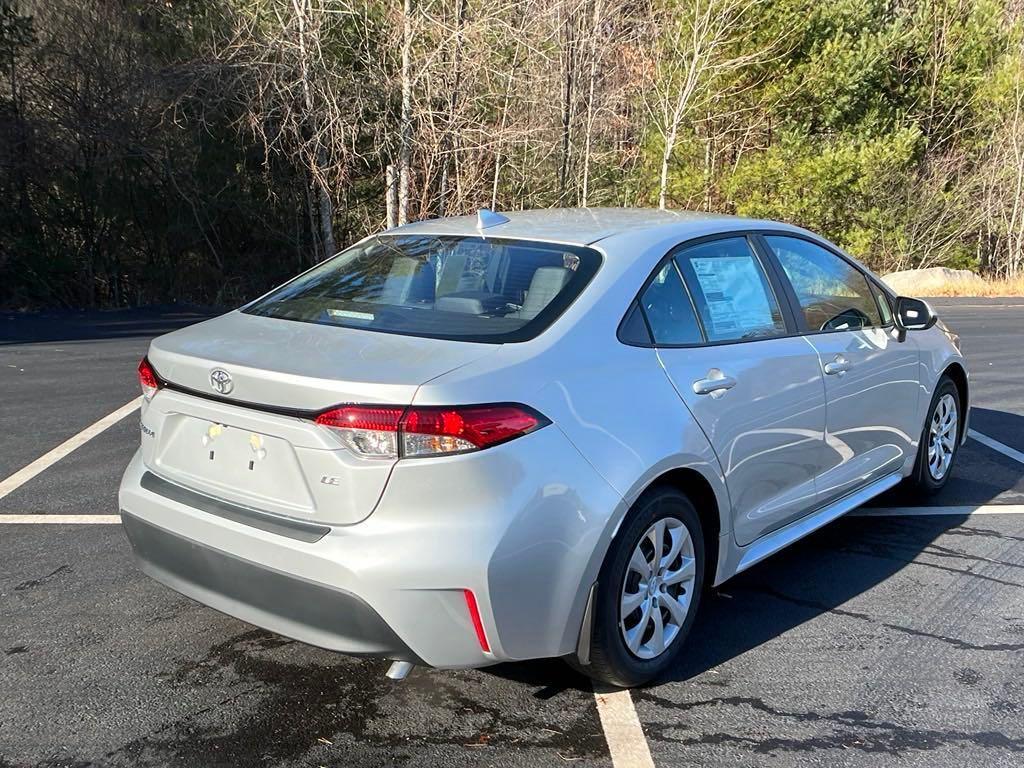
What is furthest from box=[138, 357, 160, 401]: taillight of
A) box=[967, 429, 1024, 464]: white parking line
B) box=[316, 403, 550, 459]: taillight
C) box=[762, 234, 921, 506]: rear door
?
box=[967, 429, 1024, 464]: white parking line

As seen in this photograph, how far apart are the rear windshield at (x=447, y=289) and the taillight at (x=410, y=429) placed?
16.0 inches

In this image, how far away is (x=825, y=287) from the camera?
468 centimetres

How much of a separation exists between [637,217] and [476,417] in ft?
5.87

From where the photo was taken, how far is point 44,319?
13.2 meters

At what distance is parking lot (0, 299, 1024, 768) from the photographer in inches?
118

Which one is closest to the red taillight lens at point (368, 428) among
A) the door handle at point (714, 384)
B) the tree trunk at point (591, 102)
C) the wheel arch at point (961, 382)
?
the door handle at point (714, 384)

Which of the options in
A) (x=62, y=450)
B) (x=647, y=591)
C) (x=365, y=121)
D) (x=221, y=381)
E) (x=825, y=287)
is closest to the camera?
(x=221, y=381)

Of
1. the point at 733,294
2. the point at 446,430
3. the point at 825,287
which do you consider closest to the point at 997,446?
the point at 825,287

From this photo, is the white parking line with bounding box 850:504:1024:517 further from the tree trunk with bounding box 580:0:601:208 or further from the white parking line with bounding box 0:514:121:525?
the tree trunk with bounding box 580:0:601:208

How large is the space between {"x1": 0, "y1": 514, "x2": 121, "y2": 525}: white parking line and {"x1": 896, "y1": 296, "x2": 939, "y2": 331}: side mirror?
4146mm

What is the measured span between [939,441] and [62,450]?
17.9 feet

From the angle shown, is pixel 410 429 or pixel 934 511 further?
pixel 934 511

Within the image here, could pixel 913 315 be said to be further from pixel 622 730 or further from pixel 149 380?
pixel 149 380

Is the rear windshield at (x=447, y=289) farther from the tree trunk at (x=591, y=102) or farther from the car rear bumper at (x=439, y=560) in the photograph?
the tree trunk at (x=591, y=102)
